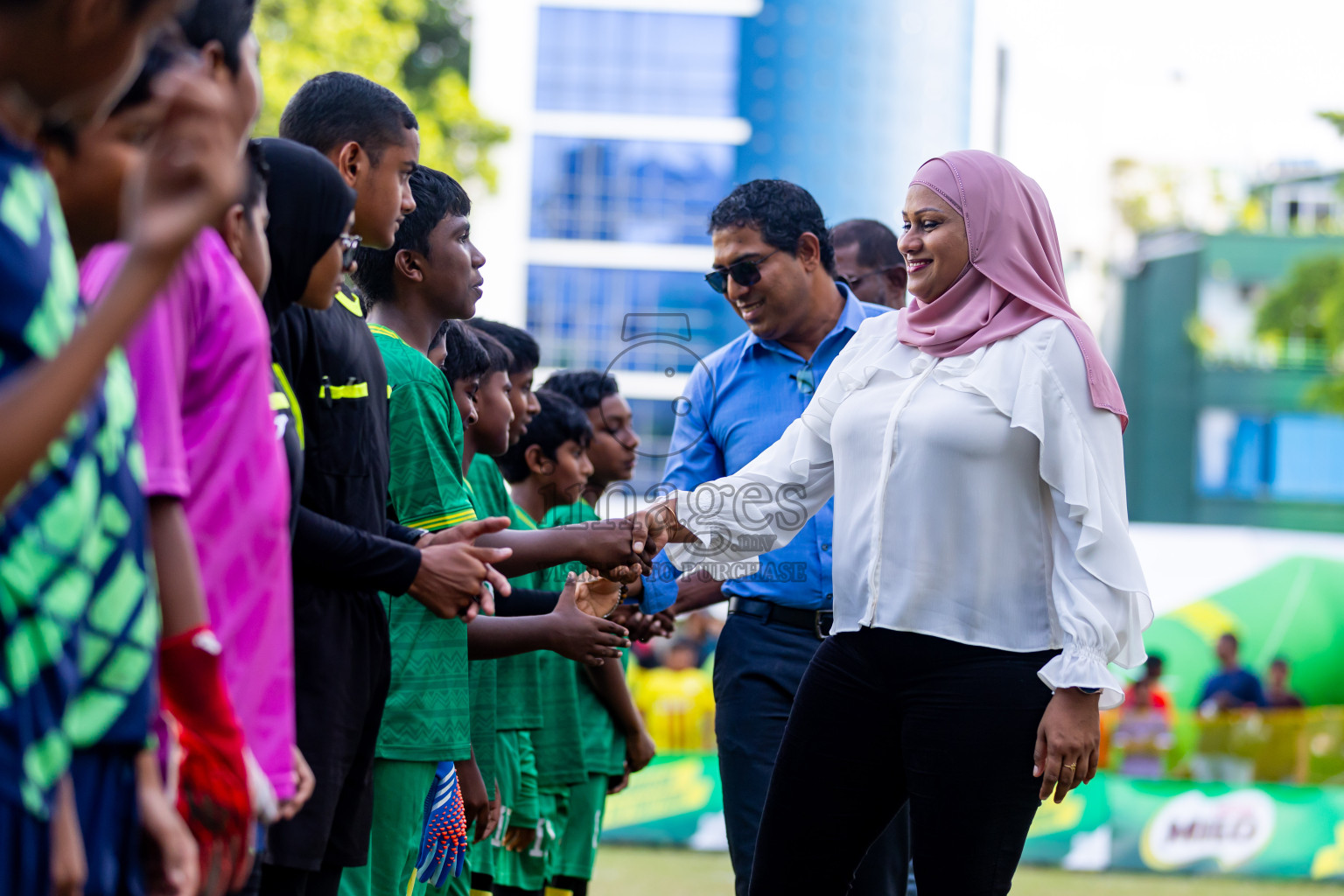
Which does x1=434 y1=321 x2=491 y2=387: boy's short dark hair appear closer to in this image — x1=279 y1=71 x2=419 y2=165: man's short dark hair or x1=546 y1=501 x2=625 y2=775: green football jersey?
x1=279 y1=71 x2=419 y2=165: man's short dark hair

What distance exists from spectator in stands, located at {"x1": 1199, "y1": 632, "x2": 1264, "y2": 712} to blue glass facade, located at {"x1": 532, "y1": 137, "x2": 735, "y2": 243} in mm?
21794

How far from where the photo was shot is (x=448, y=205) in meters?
3.84

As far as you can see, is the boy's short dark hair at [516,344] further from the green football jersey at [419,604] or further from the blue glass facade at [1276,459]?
the blue glass facade at [1276,459]

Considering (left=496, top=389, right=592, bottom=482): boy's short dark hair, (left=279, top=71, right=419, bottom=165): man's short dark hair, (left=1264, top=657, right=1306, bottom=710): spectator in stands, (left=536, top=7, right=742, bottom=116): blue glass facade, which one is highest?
(left=536, top=7, right=742, bottom=116): blue glass facade

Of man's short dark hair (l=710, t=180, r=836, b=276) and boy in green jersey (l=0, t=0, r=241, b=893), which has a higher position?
man's short dark hair (l=710, t=180, r=836, b=276)

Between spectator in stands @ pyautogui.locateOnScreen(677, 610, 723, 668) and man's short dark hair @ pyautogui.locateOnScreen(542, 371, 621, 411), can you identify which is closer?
man's short dark hair @ pyautogui.locateOnScreen(542, 371, 621, 411)

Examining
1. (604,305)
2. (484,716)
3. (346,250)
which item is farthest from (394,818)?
(604,305)

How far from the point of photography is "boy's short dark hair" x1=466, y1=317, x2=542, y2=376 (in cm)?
513

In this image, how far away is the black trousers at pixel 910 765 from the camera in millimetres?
3238

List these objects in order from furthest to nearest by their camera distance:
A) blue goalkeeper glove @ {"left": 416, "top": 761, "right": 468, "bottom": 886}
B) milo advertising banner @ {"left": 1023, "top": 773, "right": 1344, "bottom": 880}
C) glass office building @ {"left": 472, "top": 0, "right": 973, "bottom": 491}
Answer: glass office building @ {"left": 472, "top": 0, "right": 973, "bottom": 491}
milo advertising banner @ {"left": 1023, "top": 773, "right": 1344, "bottom": 880}
blue goalkeeper glove @ {"left": 416, "top": 761, "right": 468, "bottom": 886}

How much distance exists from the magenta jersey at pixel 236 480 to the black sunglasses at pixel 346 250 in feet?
1.86

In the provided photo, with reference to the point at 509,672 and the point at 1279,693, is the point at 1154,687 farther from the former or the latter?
the point at 509,672

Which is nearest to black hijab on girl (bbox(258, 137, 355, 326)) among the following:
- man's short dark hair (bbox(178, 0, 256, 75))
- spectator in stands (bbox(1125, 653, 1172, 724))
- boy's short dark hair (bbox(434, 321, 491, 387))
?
man's short dark hair (bbox(178, 0, 256, 75))

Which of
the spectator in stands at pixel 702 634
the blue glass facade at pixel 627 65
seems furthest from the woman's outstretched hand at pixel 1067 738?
the blue glass facade at pixel 627 65
